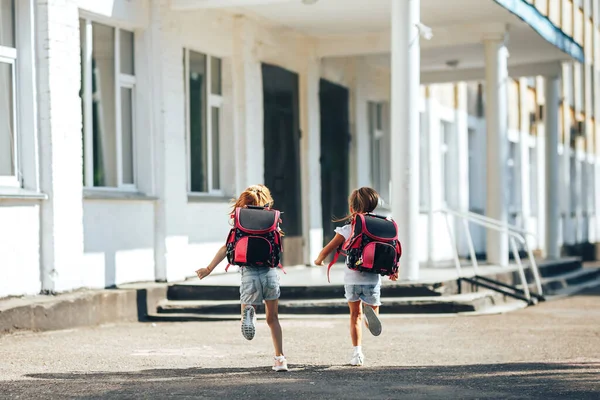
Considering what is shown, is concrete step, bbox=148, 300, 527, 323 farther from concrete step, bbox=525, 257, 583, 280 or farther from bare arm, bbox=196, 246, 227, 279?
concrete step, bbox=525, 257, 583, 280

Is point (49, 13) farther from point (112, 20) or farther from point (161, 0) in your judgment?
point (161, 0)

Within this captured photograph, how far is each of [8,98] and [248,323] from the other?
14.6 feet

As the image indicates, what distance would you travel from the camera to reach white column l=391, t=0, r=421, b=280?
1218cm

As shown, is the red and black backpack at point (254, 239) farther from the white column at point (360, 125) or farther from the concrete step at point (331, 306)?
the white column at point (360, 125)

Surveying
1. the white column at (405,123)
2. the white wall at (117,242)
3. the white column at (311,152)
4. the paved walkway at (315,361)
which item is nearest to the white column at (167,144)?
the white wall at (117,242)

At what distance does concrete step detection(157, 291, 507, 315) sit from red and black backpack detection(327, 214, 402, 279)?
387 cm

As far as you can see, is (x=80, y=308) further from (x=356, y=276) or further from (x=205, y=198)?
(x=356, y=276)

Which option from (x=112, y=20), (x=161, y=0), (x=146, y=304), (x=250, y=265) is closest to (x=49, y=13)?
(x=112, y=20)

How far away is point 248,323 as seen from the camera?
7.59 meters

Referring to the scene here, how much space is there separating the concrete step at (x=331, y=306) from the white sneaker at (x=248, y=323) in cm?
415

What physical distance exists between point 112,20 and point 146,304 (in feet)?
10.3

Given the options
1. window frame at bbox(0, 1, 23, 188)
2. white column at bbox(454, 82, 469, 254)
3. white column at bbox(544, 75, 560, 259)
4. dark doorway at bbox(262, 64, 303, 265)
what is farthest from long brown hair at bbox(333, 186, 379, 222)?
white column at bbox(454, 82, 469, 254)

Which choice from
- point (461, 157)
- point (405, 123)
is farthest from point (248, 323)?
point (461, 157)

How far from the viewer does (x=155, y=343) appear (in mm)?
9602
